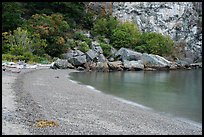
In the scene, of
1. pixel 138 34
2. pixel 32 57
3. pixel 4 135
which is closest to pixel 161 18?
pixel 138 34

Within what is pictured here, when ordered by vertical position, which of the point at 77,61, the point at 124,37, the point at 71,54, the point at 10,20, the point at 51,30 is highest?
the point at 10,20

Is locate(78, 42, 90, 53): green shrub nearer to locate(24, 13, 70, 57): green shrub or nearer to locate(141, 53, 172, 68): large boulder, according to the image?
locate(24, 13, 70, 57): green shrub

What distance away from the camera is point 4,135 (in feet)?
29.1

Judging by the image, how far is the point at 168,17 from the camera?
224ft

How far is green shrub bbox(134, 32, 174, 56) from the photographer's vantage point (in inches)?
2170

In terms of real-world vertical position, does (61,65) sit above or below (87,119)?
above

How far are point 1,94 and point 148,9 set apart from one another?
5685 centimetres

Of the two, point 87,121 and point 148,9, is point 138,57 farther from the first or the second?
point 87,121

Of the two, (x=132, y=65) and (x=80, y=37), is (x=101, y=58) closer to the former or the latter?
(x=132, y=65)

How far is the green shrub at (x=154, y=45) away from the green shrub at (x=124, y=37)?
1.15m

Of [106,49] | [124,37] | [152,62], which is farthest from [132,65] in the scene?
[124,37]

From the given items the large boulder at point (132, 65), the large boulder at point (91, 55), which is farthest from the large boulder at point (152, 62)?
the large boulder at point (91, 55)

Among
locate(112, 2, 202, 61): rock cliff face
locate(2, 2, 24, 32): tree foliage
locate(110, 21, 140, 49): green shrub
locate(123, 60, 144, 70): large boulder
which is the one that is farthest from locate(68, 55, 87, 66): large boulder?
locate(112, 2, 202, 61): rock cliff face

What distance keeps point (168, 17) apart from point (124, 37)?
16.7 meters
